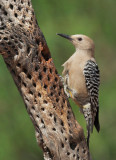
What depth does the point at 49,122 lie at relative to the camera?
17.5 ft

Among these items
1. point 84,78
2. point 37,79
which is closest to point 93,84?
point 84,78

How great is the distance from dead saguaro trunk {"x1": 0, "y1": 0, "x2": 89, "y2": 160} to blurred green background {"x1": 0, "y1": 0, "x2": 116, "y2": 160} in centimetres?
314

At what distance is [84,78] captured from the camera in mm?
6777

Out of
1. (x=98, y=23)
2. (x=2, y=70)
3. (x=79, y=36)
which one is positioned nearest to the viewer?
(x=79, y=36)

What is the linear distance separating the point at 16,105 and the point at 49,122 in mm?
3878

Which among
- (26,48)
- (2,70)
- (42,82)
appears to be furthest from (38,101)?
(2,70)

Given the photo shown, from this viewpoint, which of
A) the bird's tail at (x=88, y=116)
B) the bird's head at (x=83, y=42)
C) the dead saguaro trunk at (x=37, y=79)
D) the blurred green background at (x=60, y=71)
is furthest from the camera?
the blurred green background at (x=60, y=71)

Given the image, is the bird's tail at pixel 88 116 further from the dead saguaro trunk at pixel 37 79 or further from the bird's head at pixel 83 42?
the dead saguaro trunk at pixel 37 79

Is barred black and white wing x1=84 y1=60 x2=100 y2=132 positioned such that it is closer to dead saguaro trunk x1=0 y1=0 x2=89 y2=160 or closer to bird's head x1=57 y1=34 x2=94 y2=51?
bird's head x1=57 y1=34 x2=94 y2=51

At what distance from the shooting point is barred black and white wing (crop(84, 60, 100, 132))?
262 inches

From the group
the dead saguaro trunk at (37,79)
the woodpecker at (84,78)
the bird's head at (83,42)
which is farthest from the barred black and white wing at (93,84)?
the dead saguaro trunk at (37,79)

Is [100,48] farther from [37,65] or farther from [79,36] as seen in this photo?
[37,65]

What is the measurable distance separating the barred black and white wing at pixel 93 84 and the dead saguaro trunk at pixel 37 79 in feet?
3.95

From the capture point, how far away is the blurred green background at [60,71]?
8.97 meters
